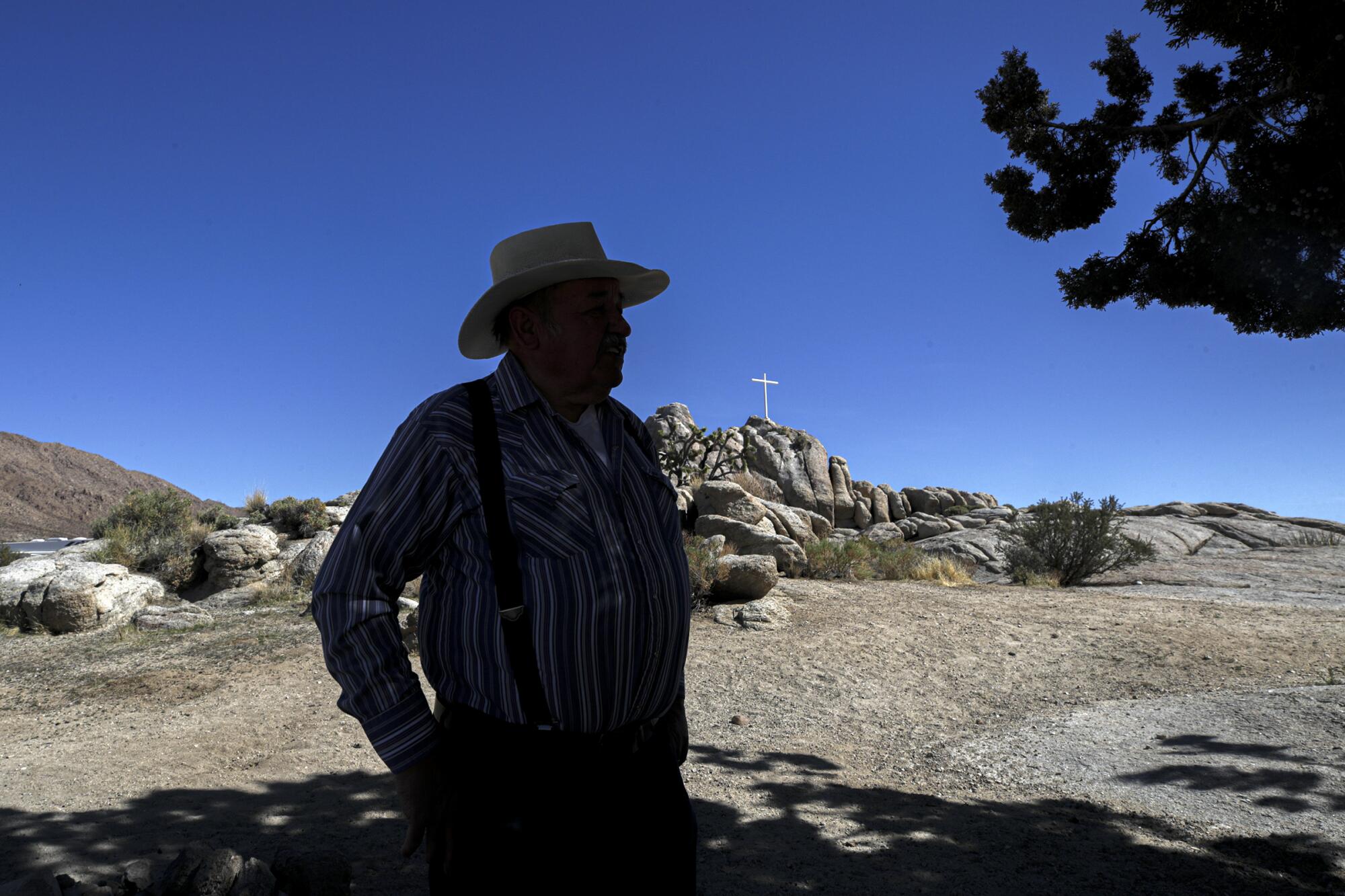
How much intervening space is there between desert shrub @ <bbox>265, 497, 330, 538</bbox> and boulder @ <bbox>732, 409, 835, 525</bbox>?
16.9 metres

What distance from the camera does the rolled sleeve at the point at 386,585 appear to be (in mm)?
2012

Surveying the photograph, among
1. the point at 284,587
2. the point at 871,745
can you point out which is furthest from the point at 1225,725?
the point at 284,587

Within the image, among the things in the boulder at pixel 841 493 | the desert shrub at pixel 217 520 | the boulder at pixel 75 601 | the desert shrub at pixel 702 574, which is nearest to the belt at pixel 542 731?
the desert shrub at pixel 702 574

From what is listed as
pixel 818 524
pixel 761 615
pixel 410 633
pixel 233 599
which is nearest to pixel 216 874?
pixel 410 633

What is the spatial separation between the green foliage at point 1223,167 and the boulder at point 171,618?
10.2 meters

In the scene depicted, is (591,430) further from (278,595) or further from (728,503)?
(728,503)

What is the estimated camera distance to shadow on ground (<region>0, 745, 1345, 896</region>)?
403 centimetres

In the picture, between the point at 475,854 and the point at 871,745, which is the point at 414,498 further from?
the point at 871,745

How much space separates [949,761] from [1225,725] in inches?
82.1

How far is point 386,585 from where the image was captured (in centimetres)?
211

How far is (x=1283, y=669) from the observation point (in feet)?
26.1

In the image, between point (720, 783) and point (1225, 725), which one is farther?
point (1225, 725)

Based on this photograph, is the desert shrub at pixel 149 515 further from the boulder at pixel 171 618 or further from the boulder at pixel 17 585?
the boulder at pixel 171 618

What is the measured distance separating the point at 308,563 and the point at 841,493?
24.9 meters
